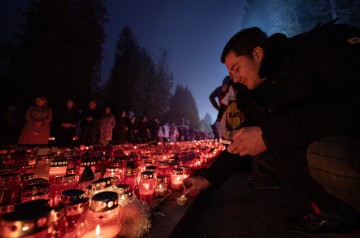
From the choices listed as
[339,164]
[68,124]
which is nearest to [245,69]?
[339,164]

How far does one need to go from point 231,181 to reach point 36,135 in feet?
18.0

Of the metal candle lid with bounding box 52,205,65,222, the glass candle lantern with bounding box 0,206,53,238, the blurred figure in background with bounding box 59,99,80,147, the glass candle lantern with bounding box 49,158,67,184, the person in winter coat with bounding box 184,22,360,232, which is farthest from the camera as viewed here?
the blurred figure in background with bounding box 59,99,80,147

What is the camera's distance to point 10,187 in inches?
56.6

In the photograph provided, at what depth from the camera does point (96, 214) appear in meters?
1.07

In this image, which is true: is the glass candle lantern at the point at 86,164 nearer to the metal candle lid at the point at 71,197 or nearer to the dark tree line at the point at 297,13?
the metal candle lid at the point at 71,197

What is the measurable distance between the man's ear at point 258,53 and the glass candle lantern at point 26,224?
1999mm

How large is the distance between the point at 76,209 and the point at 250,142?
4.16ft

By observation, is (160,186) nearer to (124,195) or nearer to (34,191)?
(124,195)

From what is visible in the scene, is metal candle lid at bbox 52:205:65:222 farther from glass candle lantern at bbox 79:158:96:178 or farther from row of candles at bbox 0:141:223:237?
glass candle lantern at bbox 79:158:96:178

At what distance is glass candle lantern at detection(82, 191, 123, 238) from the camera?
1.05 metres

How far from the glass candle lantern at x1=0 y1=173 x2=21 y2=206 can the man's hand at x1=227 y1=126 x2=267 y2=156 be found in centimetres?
170

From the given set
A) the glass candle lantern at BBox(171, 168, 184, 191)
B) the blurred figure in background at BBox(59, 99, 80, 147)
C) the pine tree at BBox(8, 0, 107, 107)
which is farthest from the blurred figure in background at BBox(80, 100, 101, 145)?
the pine tree at BBox(8, 0, 107, 107)

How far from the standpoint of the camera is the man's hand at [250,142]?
148 cm

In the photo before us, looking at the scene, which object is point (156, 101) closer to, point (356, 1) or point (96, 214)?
point (356, 1)
